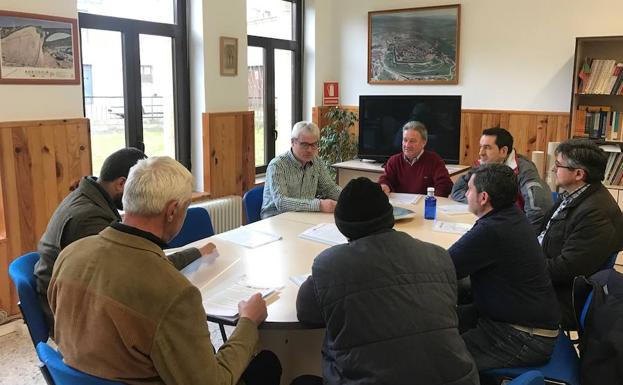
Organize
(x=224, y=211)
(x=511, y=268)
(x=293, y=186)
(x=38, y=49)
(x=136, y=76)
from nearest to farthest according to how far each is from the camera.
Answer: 1. (x=511, y=268)
2. (x=38, y=49)
3. (x=293, y=186)
4. (x=136, y=76)
5. (x=224, y=211)

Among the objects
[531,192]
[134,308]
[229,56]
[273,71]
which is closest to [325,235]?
[531,192]

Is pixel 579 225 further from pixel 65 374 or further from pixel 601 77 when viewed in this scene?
pixel 601 77

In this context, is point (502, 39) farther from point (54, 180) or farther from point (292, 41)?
point (54, 180)

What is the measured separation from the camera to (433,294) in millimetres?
1446

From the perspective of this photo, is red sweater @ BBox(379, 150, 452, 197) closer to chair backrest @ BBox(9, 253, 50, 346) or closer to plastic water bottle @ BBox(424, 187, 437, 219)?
plastic water bottle @ BBox(424, 187, 437, 219)

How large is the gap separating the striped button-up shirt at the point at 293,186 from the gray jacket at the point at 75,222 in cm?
124

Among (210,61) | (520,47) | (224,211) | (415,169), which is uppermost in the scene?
(520,47)

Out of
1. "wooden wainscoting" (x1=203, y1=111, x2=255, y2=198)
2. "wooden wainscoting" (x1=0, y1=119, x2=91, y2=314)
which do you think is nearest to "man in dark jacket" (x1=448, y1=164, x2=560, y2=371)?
"wooden wainscoting" (x1=0, y1=119, x2=91, y2=314)

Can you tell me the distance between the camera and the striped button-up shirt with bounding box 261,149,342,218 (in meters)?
3.16

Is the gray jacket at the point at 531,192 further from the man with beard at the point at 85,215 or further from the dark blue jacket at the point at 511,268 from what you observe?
the man with beard at the point at 85,215

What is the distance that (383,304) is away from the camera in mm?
1390

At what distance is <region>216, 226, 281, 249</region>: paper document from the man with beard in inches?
14.5

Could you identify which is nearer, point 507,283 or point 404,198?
point 507,283

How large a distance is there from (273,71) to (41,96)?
8.34ft
